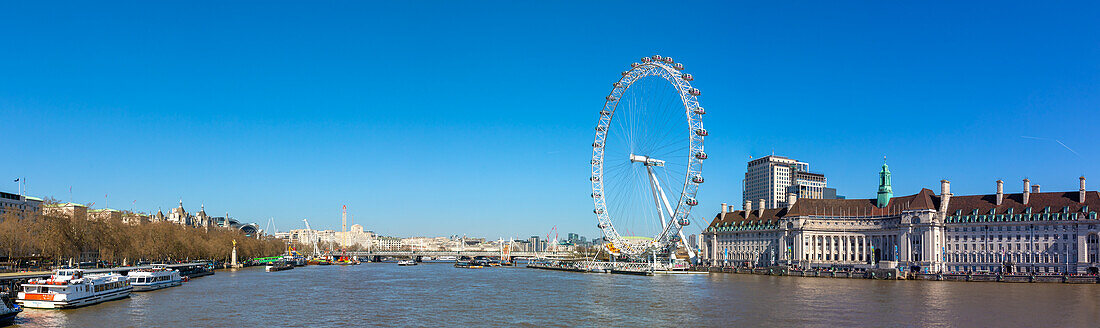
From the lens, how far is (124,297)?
81688 millimetres

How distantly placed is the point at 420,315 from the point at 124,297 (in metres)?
32.8

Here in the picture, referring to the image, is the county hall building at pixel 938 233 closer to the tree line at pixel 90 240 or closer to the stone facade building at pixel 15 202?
the tree line at pixel 90 240

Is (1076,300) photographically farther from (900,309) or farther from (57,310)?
(57,310)

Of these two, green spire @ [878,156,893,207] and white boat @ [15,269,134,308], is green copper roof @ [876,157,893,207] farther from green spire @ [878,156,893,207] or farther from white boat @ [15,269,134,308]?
white boat @ [15,269,134,308]

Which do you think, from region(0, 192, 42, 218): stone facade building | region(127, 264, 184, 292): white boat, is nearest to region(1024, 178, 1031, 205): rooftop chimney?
region(127, 264, 184, 292): white boat

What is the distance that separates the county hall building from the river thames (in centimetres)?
3976

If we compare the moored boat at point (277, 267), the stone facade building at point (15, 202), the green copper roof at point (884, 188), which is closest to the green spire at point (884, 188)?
the green copper roof at point (884, 188)

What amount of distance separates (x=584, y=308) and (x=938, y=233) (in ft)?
340

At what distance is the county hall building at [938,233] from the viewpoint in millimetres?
139500

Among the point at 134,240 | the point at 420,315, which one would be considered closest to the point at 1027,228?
the point at 420,315

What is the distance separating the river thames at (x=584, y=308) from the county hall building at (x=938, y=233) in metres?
39.8

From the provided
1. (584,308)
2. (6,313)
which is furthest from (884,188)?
(6,313)

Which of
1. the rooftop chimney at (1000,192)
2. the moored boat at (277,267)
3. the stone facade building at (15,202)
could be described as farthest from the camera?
the moored boat at (277,267)

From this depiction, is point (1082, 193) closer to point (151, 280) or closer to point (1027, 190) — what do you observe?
point (1027, 190)
